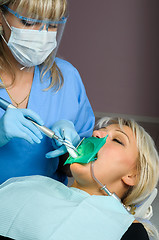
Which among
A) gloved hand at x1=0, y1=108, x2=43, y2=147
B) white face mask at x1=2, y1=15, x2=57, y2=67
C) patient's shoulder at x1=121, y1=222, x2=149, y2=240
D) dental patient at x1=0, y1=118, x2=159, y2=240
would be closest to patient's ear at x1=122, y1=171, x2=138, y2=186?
dental patient at x1=0, y1=118, x2=159, y2=240

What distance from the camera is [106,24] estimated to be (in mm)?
4688

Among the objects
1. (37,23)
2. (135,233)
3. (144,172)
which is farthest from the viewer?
(144,172)

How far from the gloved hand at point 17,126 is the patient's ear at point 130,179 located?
0.43 m

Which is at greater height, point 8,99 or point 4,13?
point 4,13

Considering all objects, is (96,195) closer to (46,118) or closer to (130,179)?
(130,179)

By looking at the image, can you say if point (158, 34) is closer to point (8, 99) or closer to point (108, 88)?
point (108, 88)

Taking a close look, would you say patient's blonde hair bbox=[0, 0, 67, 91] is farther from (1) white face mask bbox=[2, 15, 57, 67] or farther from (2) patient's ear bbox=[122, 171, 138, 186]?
(2) patient's ear bbox=[122, 171, 138, 186]

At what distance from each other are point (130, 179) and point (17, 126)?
55 centimetres

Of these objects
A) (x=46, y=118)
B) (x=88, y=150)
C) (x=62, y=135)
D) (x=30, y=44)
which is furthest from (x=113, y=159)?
(x=30, y=44)

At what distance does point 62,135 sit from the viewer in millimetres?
1574

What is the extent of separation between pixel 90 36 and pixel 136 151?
3279mm

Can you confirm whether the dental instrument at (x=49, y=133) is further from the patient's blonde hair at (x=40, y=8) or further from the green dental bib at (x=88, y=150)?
the patient's blonde hair at (x=40, y=8)

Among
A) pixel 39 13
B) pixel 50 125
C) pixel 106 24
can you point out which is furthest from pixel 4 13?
pixel 106 24

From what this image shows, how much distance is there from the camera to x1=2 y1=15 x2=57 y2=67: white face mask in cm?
156
